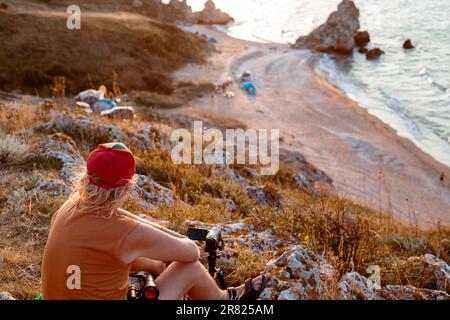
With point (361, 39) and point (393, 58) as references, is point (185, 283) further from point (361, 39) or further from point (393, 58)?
point (361, 39)

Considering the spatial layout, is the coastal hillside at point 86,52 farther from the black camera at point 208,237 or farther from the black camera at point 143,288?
the black camera at point 143,288

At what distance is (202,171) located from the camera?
8609mm

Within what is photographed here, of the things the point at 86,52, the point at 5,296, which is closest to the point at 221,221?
the point at 5,296

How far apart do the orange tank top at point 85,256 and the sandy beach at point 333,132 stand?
21.1 ft

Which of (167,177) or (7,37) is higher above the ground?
(7,37)

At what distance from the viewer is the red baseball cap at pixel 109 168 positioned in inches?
118

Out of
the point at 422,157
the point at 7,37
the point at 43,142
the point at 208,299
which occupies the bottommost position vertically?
the point at 422,157

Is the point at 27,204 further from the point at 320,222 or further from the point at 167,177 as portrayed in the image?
the point at 320,222

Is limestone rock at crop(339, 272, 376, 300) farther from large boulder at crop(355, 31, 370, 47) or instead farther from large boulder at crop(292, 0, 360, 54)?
large boulder at crop(355, 31, 370, 47)

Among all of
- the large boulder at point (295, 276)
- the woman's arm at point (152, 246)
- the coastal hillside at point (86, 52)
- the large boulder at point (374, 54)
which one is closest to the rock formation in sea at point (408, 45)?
the large boulder at point (374, 54)

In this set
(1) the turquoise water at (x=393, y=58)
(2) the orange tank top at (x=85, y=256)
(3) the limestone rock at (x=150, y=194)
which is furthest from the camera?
(1) the turquoise water at (x=393, y=58)
